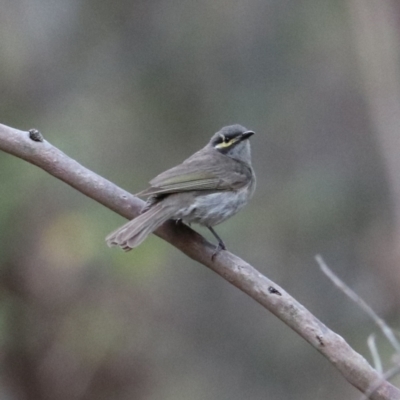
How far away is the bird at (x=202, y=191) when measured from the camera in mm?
4871

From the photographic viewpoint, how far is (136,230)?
189 inches

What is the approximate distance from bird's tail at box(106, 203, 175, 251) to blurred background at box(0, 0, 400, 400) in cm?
313

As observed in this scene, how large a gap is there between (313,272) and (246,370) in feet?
5.06

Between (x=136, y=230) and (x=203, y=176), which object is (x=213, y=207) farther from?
(x=136, y=230)

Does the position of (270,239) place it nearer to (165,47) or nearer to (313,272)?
(313,272)

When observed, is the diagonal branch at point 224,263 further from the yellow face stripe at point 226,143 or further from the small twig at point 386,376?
the yellow face stripe at point 226,143

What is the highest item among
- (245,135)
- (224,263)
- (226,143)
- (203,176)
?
(245,135)

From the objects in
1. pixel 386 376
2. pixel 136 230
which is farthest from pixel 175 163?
pixel 386 376

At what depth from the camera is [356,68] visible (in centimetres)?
1134

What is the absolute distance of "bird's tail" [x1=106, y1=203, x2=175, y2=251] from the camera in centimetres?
480

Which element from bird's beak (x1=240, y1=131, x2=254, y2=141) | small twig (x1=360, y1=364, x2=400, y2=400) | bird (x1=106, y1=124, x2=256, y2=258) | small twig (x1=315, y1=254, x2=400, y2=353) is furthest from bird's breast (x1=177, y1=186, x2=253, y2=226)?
small twig (x1=360, y1=364, x2=400, y2=400)

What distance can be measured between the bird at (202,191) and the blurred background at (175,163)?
207 cm

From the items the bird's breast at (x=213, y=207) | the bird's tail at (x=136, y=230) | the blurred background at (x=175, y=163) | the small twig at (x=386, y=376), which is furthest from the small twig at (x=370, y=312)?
the blurred background at (x=175, y=163)

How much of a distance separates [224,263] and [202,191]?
121 cm
